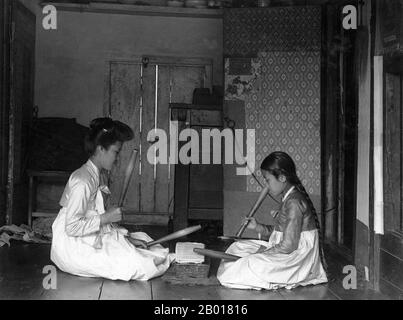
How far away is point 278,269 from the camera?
3650 mm

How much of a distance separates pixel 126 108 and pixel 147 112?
248mm

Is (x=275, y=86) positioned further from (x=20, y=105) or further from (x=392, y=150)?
(x=20, y=105)

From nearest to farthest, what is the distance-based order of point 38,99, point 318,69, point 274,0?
point 318,69 < point 274,0 < point 38,99

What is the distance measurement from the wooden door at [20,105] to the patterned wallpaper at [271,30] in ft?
6.58

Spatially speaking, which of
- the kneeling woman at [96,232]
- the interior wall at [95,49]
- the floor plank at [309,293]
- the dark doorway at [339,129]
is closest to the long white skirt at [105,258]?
the kneeling woman at [96,232]

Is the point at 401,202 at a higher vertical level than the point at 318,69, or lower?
lower

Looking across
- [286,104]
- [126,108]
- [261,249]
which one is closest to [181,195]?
[286,104]

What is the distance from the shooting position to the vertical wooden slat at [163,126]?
6719 mm

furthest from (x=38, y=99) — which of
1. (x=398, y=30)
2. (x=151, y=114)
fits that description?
(x=398, y=30)

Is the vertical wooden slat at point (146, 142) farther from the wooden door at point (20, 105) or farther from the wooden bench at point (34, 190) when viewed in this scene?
the wooden door at point (20, 105)

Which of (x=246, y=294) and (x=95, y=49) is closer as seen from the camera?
(x=246, y=294)
